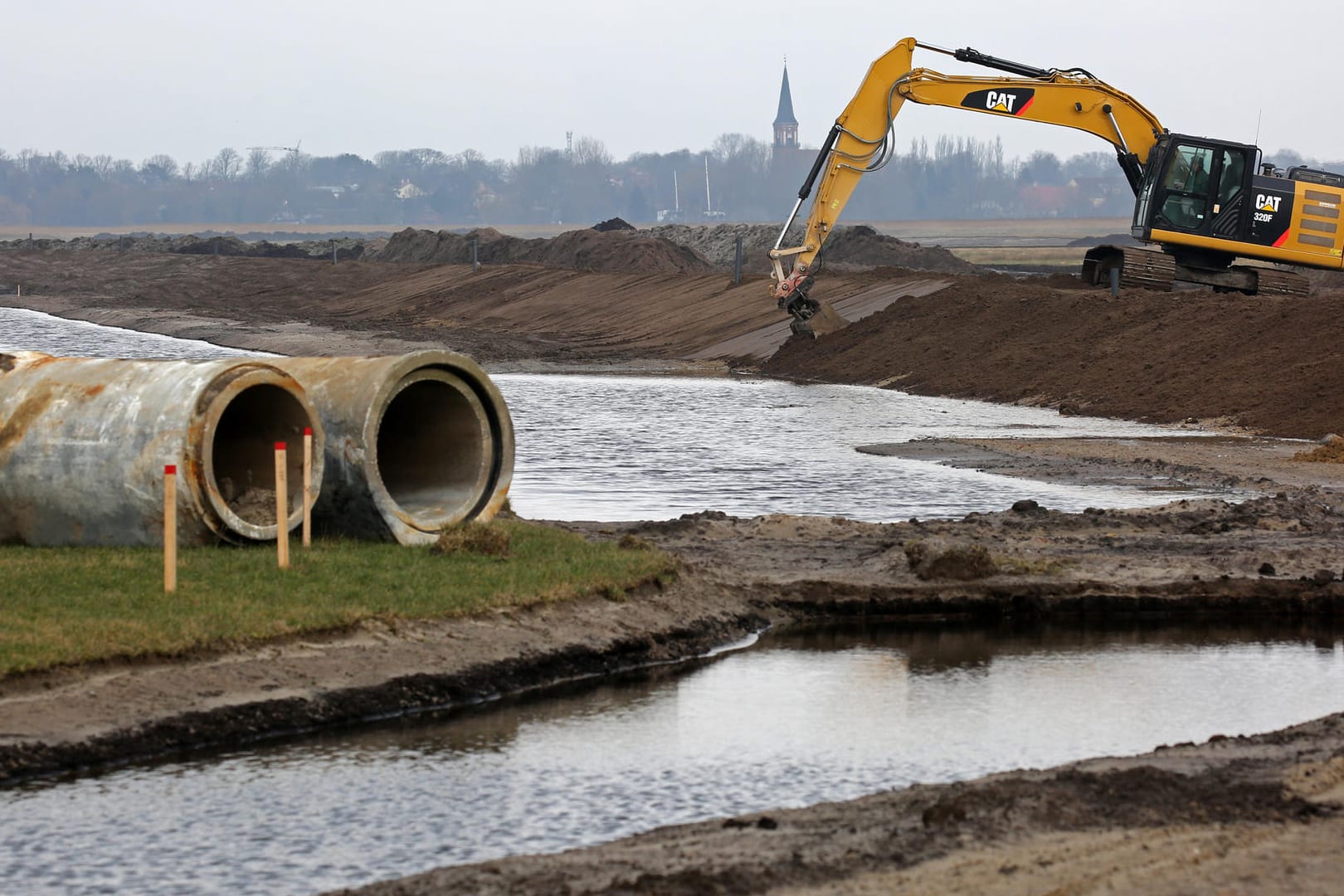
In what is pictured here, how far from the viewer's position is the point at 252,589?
44.4ft

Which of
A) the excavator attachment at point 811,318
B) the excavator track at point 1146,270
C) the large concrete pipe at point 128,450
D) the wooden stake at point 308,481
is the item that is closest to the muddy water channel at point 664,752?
the wooden stake at point 308,481

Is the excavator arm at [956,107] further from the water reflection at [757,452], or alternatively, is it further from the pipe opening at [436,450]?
the pipe opening at [436,450]

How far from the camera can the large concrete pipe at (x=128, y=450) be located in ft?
49.2

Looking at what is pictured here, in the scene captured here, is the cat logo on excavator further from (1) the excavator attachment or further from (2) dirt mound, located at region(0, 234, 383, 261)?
(2) dirt mound, located at region(0, 234, 383, 261)

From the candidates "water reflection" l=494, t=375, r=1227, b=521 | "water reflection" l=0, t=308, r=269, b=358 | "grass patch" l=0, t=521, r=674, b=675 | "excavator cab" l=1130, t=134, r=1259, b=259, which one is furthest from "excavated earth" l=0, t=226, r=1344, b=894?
"water reflection" l=0, t=308, r=269, b=358

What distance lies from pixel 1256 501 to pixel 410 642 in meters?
11.6

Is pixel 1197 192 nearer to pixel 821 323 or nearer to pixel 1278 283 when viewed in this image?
pixel 1278 283

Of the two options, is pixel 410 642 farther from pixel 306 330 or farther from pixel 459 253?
pixel 459 253

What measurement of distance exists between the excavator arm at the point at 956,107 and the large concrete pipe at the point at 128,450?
2501 centimetres

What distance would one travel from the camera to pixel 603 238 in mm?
86500

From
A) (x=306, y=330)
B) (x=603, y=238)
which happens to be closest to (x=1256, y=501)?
(x=306, y=330)

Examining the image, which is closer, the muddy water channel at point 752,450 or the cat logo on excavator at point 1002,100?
the muddy water channel at point 752,450

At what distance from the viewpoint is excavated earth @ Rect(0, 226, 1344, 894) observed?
820 cm

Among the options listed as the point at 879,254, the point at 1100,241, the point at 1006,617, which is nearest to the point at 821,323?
the point at 1006,617
